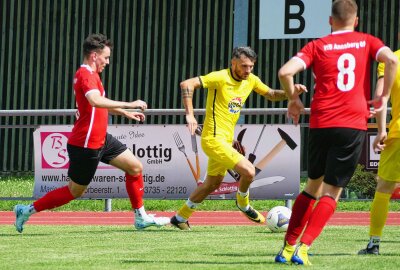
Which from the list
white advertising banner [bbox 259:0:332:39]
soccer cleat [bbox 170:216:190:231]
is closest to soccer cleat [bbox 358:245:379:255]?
soccer cleat [bbox 170:216:190:231]

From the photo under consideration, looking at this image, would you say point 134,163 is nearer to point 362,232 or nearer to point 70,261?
point 362,232

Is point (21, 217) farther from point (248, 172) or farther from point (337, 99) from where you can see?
point (337, 99)

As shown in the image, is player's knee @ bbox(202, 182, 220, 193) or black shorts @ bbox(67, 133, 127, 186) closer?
black shorts @ bbox(67, 133, 127, 186)

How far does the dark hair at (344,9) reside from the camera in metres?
8.00

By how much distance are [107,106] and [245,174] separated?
205 cm

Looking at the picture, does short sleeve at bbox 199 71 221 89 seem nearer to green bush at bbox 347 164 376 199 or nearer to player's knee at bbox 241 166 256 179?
player's knee at bbox 241 166 256 179

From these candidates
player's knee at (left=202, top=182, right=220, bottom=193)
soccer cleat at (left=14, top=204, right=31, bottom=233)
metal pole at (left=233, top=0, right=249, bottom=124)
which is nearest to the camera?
soccer cleat at (left=14, top=204, right=31, bottom=233)

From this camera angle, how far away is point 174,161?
51.6ft

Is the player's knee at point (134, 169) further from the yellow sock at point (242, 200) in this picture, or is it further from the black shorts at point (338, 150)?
the black shorts at point (338, 150)

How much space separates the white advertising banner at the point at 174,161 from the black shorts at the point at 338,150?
7.18 m

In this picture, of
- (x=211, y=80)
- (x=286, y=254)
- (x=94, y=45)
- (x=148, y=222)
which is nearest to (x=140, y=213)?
(x=148, y=222)

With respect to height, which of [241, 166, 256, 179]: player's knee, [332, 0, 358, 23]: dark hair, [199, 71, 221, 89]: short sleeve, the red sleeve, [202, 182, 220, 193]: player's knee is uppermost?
[332, 0, 358, 23]: dark hair

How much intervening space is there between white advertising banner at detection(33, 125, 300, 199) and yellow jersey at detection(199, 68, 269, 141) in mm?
3153

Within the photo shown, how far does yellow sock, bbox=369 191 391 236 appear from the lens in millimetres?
9219
